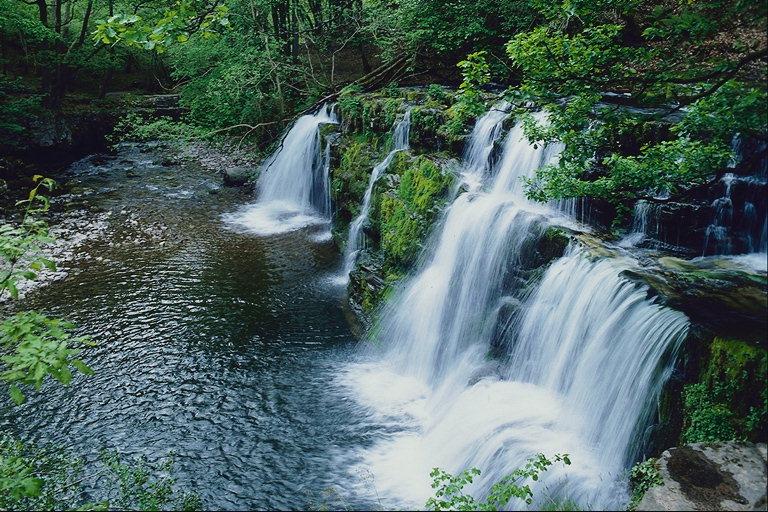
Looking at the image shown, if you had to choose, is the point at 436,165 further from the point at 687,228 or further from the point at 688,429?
the point at 688,429

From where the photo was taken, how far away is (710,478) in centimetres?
491

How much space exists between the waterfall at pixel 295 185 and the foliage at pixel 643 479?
1317cm

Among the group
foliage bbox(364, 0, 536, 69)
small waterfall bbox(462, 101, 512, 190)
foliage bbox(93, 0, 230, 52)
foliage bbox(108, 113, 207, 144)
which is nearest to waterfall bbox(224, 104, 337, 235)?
foliage bbox(364, 0, 536, 69)

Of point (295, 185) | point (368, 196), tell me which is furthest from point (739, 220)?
point (295, 185)

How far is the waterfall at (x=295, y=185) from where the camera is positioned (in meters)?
18.0

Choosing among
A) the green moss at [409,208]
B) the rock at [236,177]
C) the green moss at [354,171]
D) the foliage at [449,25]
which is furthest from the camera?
the rock at [236,177]

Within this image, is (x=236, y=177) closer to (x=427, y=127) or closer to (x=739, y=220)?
(x=427, y=127)

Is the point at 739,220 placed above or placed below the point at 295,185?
above

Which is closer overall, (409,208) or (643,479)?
(643,479)

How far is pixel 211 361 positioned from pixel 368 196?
604cm

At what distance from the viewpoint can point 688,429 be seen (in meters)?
5.69

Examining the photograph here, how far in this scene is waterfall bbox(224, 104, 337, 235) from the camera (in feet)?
59.0

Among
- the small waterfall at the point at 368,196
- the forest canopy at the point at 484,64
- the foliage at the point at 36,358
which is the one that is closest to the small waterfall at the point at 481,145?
the forest canopy at the point at 484,64

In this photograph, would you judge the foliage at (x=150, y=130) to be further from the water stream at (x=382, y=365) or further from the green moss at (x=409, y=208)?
the green moss at (x=409, y=208)
